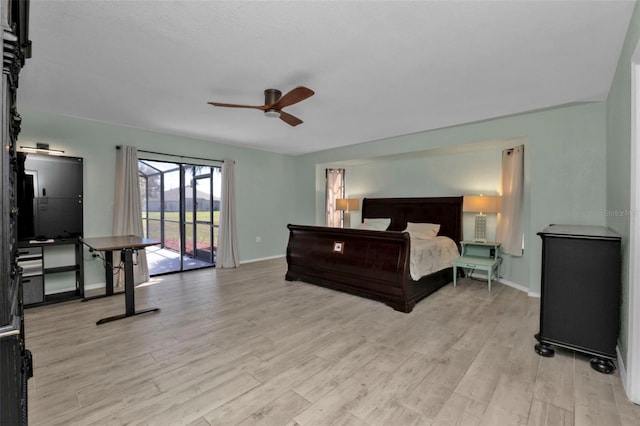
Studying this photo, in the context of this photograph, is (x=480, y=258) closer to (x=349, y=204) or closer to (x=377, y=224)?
(x=377, y=224)

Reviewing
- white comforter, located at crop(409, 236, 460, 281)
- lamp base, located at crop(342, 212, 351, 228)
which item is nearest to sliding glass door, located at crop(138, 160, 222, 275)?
lamp base, located at crop(342, 212, 351, 228)

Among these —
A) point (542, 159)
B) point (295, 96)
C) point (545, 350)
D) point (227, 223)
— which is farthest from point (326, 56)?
point (227, 223)

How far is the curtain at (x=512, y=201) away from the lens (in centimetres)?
421

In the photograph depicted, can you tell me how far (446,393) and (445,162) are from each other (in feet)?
14.0

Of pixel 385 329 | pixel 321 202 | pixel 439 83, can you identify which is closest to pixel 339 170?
pixel 321 202

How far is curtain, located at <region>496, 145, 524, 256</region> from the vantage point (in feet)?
13.8

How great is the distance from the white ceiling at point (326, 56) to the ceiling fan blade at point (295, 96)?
0.73 feet

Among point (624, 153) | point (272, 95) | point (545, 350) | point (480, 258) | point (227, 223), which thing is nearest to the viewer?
point (624, 153)

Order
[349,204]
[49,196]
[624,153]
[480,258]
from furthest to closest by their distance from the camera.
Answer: [349,204] < [480,258] < [49,196] < [624,153]

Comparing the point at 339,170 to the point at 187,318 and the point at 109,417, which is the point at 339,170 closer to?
the point at 187,318

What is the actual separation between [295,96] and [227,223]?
→ 3.69m

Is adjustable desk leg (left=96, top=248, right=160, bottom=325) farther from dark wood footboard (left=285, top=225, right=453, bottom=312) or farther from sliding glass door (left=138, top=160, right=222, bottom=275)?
dark wood footboard (left=285, top=225, right=453, bottom=312)

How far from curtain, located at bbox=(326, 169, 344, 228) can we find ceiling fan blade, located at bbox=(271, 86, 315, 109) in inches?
159

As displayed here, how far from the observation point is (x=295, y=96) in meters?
2.66
